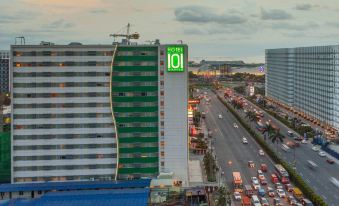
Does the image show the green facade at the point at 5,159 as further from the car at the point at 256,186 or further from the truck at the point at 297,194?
the truck at the point at 297,194

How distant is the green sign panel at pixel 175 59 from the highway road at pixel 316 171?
103 ft

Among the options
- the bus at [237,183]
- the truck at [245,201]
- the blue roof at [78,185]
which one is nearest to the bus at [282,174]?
the bus at [237,183]

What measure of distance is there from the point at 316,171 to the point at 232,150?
2478cm

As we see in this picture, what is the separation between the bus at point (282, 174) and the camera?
266 ft

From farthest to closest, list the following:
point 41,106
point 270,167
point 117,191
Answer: point 270,167
point 41,106
point 117,191

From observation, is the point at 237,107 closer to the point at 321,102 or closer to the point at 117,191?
the point at 321,102

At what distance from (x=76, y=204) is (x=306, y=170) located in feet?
158

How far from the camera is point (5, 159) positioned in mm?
79062

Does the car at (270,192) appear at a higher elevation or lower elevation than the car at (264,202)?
higher

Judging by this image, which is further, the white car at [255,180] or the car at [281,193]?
the white car at [255,180]

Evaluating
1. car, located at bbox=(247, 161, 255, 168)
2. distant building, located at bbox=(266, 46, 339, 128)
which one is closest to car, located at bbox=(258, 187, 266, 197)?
Result: car, located at bbox=(247, 161, 255, 168)

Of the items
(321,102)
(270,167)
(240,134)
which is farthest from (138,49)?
(321,102)

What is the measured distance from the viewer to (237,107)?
17062 centimetres

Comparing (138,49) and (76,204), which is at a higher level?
(138,49)
